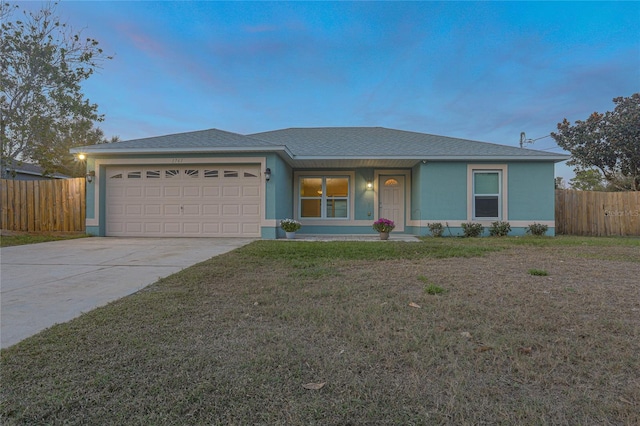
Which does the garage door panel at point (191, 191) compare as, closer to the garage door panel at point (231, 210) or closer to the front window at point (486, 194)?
the garage door panel at point (231, 210)

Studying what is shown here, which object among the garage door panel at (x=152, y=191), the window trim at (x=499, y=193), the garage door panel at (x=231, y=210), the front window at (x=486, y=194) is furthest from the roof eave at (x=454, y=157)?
the garage door panel at (x=152, y=191)

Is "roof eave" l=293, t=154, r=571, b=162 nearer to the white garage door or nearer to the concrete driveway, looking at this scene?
the white garage door

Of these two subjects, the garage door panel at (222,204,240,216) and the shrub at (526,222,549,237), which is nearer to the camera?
the garage door panel at (222,204,240,216)

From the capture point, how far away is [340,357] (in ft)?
6.66

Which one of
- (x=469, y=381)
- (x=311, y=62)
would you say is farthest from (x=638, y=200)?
(x=469, y=381)

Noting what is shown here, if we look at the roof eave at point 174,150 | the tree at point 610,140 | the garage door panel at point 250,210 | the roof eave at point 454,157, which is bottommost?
the garage door panel at point 250,210

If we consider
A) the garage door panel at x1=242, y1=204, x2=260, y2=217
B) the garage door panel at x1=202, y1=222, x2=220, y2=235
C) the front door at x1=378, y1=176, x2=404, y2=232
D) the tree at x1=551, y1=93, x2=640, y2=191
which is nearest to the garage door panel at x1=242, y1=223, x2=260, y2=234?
the garage door panel at x1=242, y1=204, x2=260, y2=217

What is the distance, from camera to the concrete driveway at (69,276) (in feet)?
9.17

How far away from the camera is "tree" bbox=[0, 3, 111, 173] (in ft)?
33.6

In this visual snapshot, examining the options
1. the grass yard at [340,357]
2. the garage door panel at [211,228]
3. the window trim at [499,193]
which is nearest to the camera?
the grass yard at [340,357]

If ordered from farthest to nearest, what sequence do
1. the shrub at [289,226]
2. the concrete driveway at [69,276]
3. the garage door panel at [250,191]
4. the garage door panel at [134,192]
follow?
the garage door panel at [134,192], the garage door panel at [250,191], the shrub at [289,226], the concrete driveway at [69,276]

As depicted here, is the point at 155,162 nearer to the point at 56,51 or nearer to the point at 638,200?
the point at 56,51

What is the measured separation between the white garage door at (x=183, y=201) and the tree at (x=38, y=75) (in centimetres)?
348

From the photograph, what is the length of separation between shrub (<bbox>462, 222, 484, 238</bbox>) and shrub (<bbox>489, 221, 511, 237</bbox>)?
0.37 meters
